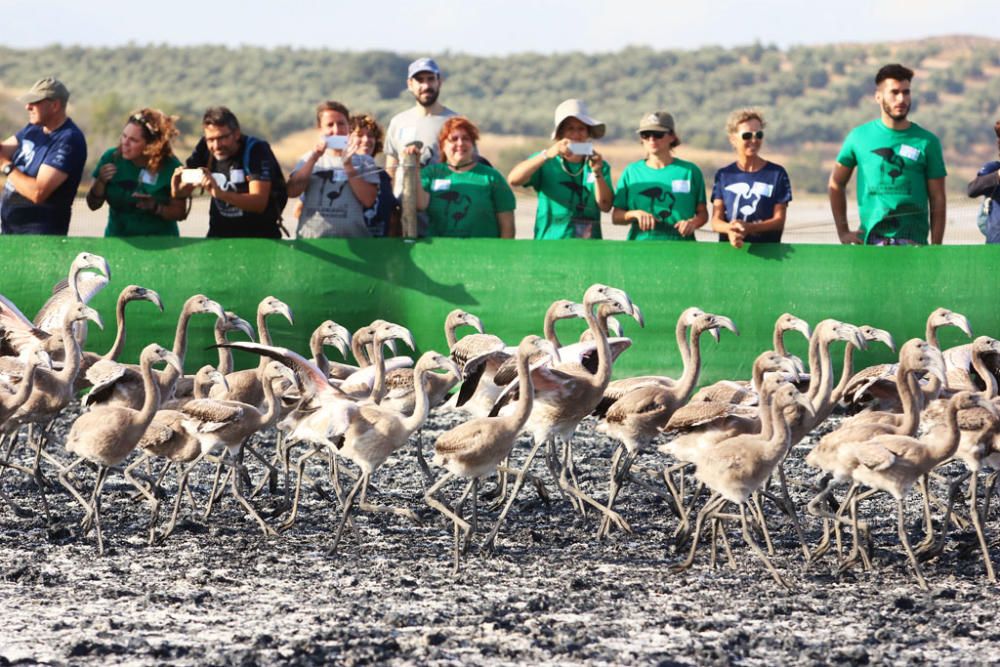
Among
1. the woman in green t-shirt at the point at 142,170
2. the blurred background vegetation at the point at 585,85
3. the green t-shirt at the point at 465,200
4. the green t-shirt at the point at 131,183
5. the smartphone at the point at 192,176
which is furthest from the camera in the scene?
the blurred background vegetation at the point at 585,85

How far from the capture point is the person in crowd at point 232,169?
12.5 m

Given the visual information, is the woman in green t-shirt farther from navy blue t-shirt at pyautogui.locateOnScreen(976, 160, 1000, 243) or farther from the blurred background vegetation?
the blurred background vegetation

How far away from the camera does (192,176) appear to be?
12.5 m

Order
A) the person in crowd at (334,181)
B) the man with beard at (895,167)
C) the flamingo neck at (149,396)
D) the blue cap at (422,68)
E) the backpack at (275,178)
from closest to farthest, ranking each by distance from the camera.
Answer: the flamingo neck at (149,396) < the backpack at (275,178) < the man with beard at (895,167) < the person in crowd at (334,181) < the blue cap at (422,68)

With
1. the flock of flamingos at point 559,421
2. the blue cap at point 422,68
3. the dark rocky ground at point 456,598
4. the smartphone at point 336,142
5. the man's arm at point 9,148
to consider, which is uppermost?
the blue cap at point 422,68

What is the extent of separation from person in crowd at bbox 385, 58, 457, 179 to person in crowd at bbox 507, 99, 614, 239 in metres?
0.81

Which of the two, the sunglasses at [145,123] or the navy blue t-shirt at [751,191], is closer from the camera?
the navy blue t-shirt at [751,191]

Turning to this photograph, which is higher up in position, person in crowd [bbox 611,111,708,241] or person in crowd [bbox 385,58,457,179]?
person in crowd [bbox 385,58,457,179]

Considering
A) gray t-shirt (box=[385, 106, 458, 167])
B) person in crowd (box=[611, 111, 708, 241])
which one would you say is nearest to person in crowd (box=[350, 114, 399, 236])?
gray t-shirt (box=[385, 106, 458, 167])

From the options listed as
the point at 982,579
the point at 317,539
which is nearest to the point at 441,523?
the point at 317,539

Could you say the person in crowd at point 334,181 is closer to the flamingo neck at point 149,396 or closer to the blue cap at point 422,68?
the blue cap at point 422,68

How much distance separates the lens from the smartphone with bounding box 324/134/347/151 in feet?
42.7

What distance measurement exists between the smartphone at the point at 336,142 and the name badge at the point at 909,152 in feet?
14.4

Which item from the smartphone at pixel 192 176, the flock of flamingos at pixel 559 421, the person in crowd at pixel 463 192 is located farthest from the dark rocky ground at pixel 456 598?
the person in crowd at pixel 463 192
